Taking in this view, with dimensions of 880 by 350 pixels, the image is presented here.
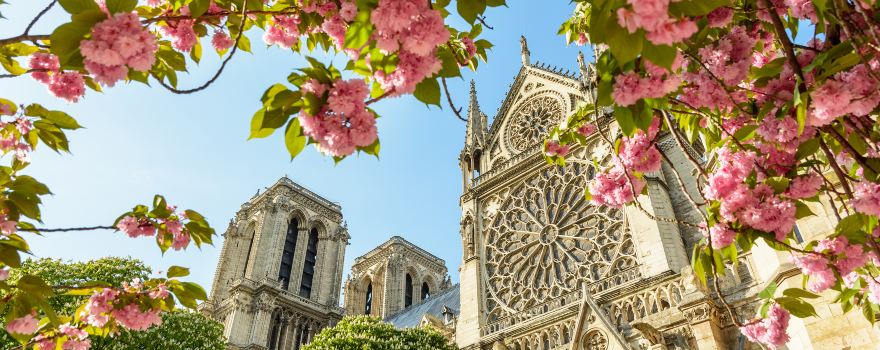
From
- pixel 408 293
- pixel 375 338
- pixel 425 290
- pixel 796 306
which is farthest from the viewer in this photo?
pixel 425 290

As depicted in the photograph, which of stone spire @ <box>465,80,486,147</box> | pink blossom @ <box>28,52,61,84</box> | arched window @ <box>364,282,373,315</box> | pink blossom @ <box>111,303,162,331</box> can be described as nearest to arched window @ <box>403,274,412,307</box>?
arched window @ <box>364,282,373,315</box>

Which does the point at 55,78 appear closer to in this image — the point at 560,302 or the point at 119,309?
the point at 119,309

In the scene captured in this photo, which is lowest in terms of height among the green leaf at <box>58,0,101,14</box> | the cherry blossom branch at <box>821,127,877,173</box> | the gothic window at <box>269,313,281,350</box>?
the cherry blossom branch at <box>821,127,877,173</box>

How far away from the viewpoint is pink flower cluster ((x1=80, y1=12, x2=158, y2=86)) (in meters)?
2.86

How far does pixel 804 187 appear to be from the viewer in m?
3.71

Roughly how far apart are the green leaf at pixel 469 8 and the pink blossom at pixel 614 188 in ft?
7.86

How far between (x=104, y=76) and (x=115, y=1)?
0.44m

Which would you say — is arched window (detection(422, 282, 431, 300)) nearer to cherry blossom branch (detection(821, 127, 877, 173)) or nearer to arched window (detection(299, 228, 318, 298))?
arched window (detection(299, 228, 318, 298))

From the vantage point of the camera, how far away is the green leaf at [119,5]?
2918 millimetres

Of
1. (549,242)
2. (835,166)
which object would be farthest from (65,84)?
(549,242)

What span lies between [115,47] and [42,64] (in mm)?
1965

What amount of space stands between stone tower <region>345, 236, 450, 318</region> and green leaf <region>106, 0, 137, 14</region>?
4578cm

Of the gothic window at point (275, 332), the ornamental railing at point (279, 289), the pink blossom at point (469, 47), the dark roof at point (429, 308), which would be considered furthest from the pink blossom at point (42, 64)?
the gothic window at point (275, 332)

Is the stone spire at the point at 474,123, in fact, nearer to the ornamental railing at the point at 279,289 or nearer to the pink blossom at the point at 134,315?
the pink blossom at the point at 134,315
